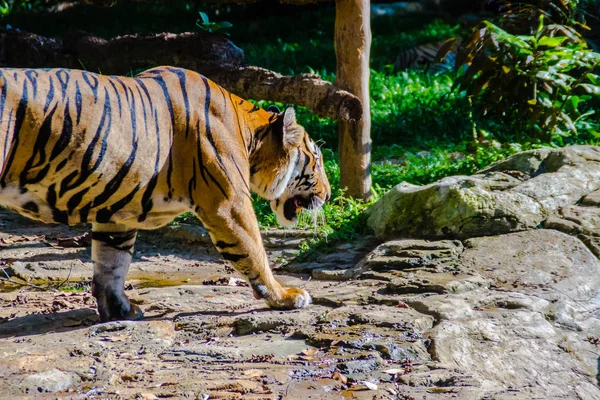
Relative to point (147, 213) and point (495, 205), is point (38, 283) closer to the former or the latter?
point (147, 213)

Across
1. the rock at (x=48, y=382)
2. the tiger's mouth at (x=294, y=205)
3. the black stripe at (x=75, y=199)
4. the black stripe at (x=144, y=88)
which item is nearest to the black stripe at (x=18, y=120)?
the black stripe at (x=75, y=199)

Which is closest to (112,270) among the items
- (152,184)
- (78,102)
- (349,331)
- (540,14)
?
(152,184)

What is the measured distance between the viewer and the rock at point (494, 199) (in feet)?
18.8

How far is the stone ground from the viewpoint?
11.9ft


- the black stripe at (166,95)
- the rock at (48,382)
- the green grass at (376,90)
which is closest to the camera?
the rock at (48,382)

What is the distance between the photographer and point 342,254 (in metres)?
6.24

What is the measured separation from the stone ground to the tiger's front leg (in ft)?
0.37

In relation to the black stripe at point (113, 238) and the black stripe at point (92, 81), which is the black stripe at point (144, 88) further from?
the black stripe at point (113, 238)

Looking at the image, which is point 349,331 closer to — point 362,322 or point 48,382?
point 362,322

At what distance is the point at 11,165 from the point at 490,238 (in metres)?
3.21

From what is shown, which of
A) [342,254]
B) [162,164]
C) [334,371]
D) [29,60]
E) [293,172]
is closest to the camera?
[334,371]

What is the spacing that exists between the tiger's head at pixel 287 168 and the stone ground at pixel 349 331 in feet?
1.89

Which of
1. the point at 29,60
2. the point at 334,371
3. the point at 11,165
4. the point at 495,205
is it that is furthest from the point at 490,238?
the point at 29,60

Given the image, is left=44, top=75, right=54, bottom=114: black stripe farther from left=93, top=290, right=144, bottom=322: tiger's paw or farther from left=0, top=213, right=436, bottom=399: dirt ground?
left=93, top=290, right=144, bottom=322: tiger's paw
